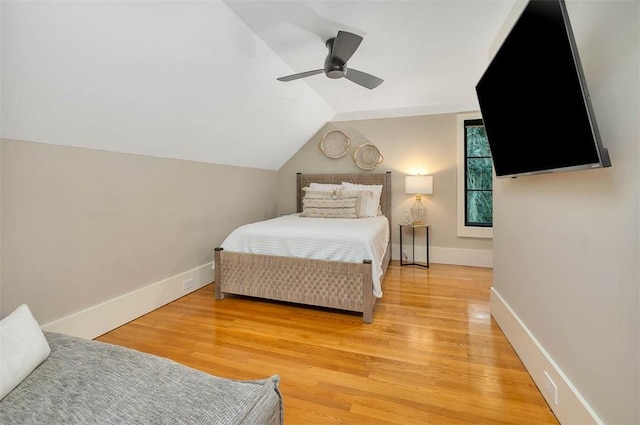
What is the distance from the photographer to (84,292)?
221 cm

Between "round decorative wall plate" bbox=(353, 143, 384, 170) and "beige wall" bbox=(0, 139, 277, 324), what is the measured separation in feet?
7.58

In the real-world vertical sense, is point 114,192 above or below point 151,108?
below

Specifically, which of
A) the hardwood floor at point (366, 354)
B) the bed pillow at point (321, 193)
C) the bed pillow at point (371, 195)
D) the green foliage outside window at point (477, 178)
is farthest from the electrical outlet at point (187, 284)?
the green foliage outside window at point (477, 178)

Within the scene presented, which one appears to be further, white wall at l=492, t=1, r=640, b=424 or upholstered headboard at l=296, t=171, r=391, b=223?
upholstered headboard at l=296, t=171, r=391, b=223

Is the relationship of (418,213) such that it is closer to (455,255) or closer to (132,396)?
(455,255)

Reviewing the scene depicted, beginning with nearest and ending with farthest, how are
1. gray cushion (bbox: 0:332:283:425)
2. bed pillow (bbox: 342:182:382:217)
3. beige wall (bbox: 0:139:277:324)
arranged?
gray cushion (bbox: 0:332:283:425)
beige wall (bbox: 0:139:277:324)
bed pillow (bbox: 342:182:382:217)

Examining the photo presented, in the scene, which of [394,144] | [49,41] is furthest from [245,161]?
[49,41]

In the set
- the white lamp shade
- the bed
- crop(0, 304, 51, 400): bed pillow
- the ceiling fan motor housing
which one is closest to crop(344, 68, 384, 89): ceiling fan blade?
the ceiling fan motor housing

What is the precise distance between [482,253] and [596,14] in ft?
11.5

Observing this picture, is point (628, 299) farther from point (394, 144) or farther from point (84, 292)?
point (394, 144)

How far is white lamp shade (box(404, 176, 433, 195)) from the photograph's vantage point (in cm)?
408

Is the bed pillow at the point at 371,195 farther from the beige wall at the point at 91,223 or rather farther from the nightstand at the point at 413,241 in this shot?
the beige wall at the point at 91,223

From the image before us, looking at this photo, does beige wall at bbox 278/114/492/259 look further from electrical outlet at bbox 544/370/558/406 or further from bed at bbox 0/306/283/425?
bed at bbox 0/306/283/425

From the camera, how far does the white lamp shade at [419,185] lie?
13.4 ft
